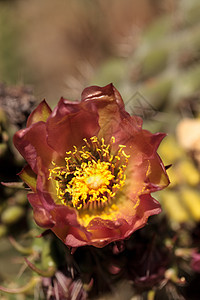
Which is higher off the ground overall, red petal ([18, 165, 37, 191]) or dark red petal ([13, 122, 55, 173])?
dark red petal ([13, 122, 55, 173])

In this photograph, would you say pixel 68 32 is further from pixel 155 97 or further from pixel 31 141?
pixel 31 141

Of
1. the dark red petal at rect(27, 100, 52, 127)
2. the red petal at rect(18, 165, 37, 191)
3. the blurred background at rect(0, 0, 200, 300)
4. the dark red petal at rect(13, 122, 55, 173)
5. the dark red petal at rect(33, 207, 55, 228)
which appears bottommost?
the blurred background at rect(0, 0, 200, 300)

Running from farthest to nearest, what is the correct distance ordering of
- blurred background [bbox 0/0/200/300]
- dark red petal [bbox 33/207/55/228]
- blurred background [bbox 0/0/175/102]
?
blurred background [bbox 0/0/175/102]
blurred background [bbox 0/0/200/300]
dark red petal [bbox 33/207/55/228]

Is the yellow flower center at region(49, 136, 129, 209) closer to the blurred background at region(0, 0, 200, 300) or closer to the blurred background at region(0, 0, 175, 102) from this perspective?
the blurred background at region(0, 0, 200, 300)

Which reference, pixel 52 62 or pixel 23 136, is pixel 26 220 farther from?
pixel 52 62

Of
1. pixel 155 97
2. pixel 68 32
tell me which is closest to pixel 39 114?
pixel 155 97

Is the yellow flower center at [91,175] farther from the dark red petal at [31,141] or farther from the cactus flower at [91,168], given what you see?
the dark red petal at [31,141]

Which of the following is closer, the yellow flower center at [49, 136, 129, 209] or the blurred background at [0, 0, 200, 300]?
the yellow flower center at [49, 136, 129, 209]

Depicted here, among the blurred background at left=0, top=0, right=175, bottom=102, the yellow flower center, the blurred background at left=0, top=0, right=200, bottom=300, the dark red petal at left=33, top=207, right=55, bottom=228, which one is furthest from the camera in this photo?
the blurred background at left=0, top=0, right=175, bottom=102

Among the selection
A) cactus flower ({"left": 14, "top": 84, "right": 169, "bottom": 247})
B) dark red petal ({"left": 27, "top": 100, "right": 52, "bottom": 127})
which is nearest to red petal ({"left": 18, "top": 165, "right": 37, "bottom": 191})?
cactus flower ({"left": 14, "top": 84, "right": 169, "bottom": 247})
